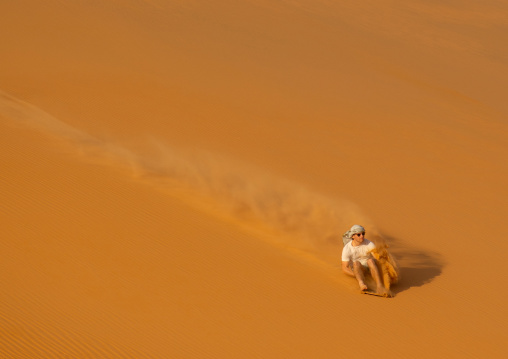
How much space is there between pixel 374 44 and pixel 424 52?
2102 mm

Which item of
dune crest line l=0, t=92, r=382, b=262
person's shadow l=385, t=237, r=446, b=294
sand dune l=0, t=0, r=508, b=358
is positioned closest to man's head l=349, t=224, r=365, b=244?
sand dune l=0, t=0, r=508, b=358

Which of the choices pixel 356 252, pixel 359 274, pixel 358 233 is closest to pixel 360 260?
pixel 356 252

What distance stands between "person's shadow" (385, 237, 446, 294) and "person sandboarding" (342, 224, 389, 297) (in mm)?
384

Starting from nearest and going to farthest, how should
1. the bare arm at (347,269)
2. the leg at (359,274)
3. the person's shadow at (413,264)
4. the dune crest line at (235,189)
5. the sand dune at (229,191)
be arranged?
the sand dune at (229,191)
the leg at (359,274)
the bare arm at (347,269)
the person's shadow at (413,264)
the dune crest line at (235,189)

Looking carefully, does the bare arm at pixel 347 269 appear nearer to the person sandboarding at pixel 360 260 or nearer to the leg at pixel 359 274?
the person sandboarding at pixel 360 260

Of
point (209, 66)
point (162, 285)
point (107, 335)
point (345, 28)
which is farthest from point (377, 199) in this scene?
point (345, 28)

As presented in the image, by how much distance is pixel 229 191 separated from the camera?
1110cm

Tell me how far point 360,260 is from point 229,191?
10.3ft

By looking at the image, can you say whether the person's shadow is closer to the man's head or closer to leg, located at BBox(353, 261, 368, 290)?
leg, located at BBox(353, 261, 368, 290)

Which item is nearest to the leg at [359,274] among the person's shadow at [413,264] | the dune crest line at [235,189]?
the person's shadow at [413,264]

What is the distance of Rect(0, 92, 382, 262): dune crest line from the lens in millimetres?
10219

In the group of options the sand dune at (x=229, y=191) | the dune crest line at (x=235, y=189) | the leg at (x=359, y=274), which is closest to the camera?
the sand dune at (x=229, y=191)

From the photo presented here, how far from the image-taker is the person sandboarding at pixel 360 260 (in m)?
8.50

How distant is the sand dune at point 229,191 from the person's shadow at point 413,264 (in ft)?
0.11
